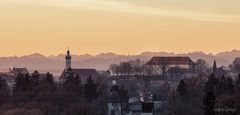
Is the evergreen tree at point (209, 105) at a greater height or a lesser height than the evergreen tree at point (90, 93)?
lesser

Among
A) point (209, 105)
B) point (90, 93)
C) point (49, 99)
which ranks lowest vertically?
point (209, 105)

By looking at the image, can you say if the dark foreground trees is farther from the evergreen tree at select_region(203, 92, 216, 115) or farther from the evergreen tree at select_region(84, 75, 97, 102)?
the evergreen tree at select_region(203, 92, 216, 115)

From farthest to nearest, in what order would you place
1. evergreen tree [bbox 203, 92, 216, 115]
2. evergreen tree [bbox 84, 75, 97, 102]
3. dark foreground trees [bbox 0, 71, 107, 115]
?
evergreen tree [bbox 84, 75, 97, 102], dark foreground trees [bbox 0, 71, 107, 115], evergreen tree [bbox 203, 92, 216, 115]

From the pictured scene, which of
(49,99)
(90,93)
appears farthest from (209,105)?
(90,93)

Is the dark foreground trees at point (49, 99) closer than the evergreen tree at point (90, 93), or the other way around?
the dark foreground trees at point (49, 99)

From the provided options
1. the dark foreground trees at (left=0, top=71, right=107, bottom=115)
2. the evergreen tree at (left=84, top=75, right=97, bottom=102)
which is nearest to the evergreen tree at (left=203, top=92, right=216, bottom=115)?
the dark foreground trees at (left=0, top=71, right=107, bottom=115)

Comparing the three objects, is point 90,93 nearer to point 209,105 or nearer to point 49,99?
point 49,99

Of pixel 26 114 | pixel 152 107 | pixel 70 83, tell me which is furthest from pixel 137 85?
pixel 26 114

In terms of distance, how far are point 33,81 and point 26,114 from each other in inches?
1435

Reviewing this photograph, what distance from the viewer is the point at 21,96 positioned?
113 metres

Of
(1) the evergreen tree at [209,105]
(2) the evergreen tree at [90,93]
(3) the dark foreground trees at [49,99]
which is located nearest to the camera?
(1) the evergreen tree at [209,105]

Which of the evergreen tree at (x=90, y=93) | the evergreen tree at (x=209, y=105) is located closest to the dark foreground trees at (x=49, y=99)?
the evergreen tree at (x=90, y=93)

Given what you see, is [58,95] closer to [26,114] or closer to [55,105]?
[55,105]

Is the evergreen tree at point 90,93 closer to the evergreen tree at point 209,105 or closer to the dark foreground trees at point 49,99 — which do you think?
the dark foreground trees at point 49,99
